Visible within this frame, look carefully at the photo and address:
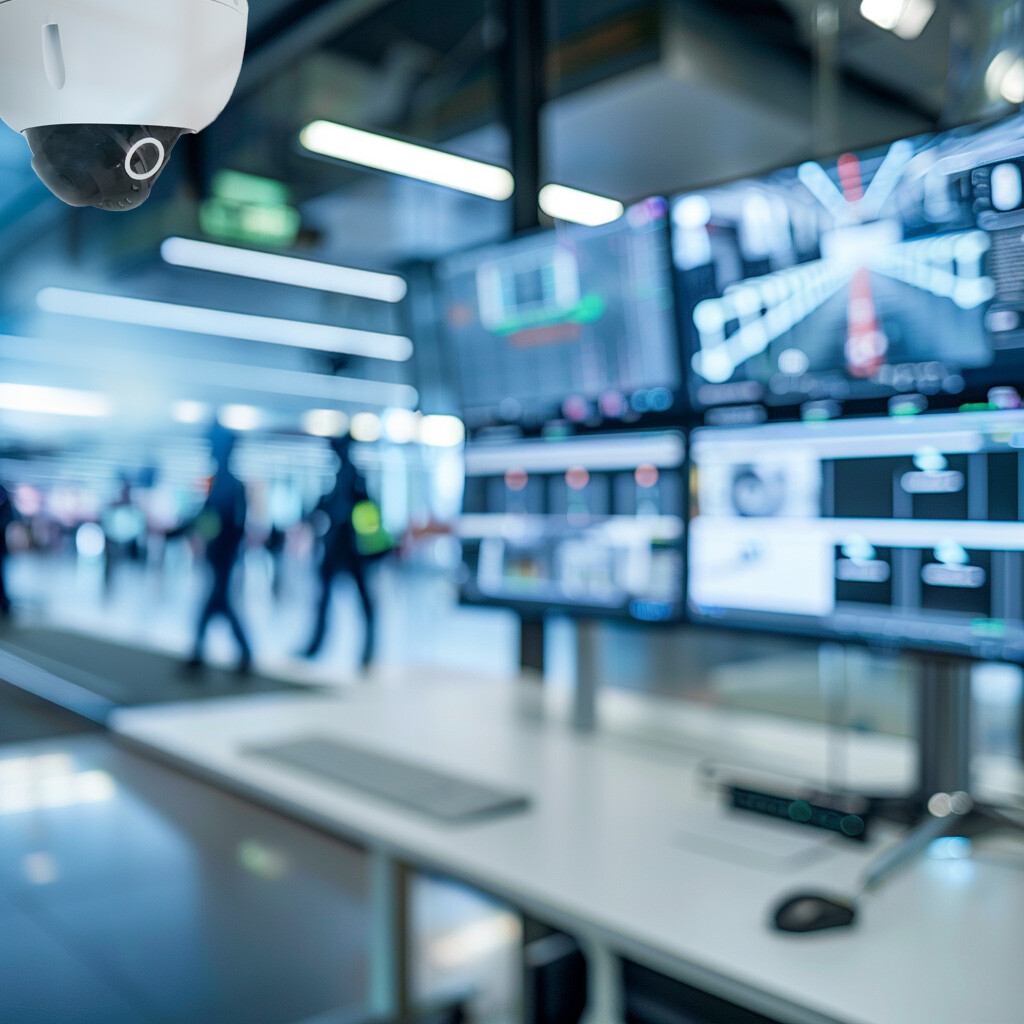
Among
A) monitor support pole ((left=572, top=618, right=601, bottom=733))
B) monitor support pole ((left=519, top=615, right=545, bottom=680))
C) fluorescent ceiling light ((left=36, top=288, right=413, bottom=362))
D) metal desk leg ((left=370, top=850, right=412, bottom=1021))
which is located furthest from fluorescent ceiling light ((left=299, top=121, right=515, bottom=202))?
metal desk leg ((left=370, top=850, right=412, bottom=1021))

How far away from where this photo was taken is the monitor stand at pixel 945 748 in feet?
3.40

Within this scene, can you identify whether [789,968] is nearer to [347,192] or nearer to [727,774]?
[727,774]

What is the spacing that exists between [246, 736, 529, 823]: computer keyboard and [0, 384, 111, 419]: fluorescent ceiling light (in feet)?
1.89

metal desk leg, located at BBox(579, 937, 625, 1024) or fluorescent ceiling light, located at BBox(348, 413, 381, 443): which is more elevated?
fluorescent ceiling light, located at BBox(348, 413, 381, 443)

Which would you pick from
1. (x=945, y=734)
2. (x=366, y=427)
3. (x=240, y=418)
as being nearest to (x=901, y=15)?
(x=945, y=734)

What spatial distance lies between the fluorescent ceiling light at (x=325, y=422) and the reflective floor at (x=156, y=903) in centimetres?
208

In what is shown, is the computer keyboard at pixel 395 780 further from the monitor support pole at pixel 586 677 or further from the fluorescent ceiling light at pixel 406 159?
the fluorescent ceiling light at pixel 406 159

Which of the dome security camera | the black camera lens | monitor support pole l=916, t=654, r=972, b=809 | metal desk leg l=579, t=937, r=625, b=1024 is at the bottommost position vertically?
metal desk leg l=579, t=937, r=625, b=1024

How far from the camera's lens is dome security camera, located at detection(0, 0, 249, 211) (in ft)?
1.44

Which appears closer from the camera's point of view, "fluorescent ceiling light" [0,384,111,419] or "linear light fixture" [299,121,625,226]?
"fluorescent ceiling light" [0,384,111,419]

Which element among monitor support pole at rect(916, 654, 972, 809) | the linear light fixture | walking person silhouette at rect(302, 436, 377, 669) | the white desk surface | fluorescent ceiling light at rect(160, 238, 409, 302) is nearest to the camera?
the white desk surface

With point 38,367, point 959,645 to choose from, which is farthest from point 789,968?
point 38,367

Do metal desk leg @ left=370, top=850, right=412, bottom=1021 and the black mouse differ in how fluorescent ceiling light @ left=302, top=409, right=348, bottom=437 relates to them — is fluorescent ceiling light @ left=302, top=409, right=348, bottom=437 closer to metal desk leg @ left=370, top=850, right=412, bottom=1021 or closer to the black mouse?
metal desk leg @ left=370, top=850, right=412, bottom=1021

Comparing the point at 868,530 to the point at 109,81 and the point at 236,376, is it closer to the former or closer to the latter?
the point at 109,81
